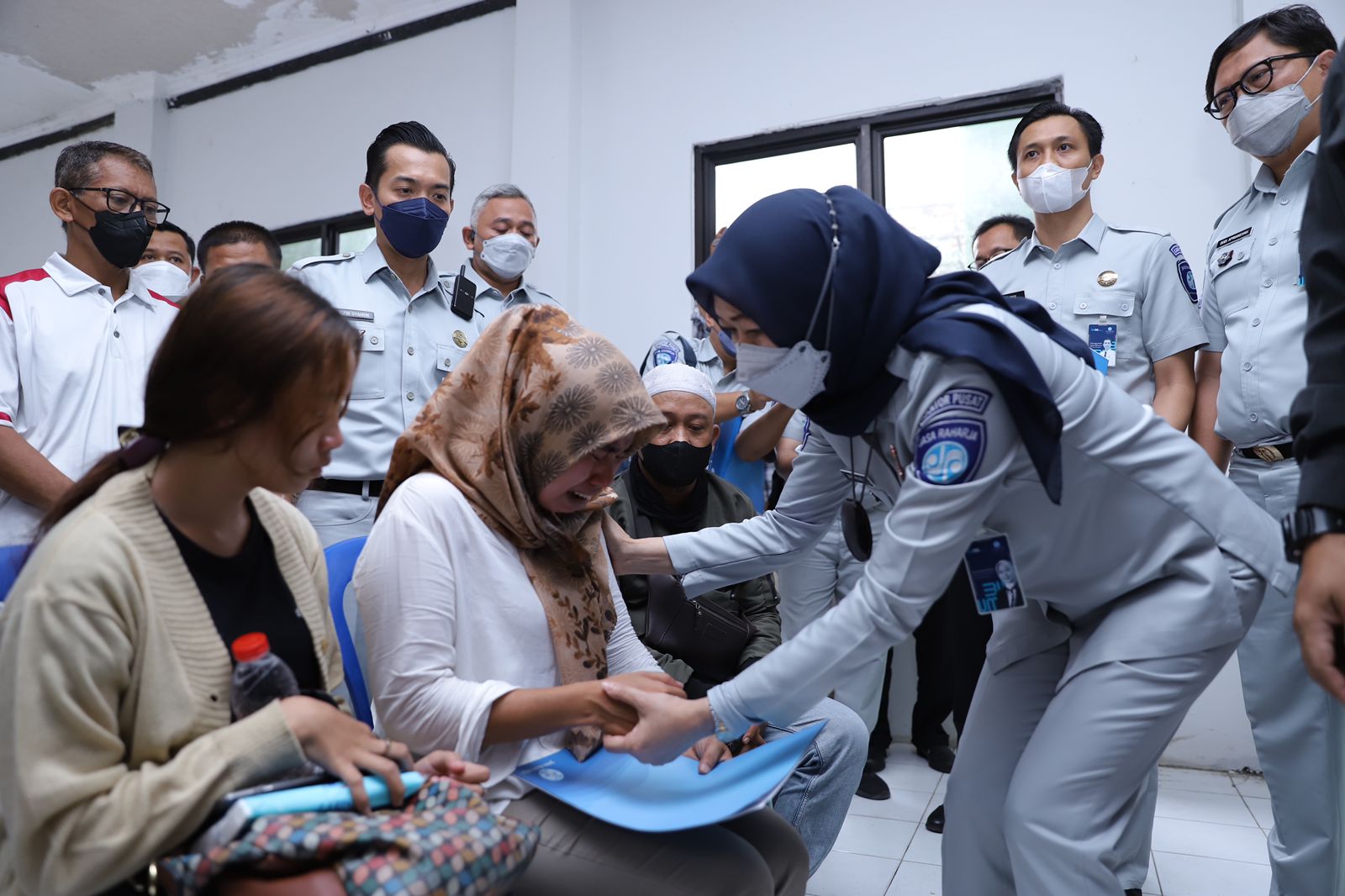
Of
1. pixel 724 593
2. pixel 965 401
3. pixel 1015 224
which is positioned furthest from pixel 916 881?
pixel 1015 224

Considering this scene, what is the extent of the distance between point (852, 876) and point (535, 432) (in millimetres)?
1530

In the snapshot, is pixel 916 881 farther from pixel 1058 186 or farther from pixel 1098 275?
pixel 1058 186

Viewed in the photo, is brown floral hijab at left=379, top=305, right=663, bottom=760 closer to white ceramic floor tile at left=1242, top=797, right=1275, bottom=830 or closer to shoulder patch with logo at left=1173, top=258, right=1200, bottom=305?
shoulder patch with logo at left=1173, top=258, right=1200, bottom=305

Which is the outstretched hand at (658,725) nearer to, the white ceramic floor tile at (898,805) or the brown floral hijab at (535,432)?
the brown floral hijab at (535,432)

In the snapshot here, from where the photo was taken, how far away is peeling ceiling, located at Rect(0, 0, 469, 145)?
4.55m

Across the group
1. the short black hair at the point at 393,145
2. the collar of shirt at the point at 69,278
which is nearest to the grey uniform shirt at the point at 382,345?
the short black hair at the point at 393,145

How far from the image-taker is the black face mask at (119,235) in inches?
89.3

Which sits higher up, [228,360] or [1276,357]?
[1276,357]

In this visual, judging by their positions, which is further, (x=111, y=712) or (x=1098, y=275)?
(x=1098, y=275)

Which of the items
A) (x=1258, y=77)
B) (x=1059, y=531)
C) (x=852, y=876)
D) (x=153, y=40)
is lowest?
(x=852, y=876)

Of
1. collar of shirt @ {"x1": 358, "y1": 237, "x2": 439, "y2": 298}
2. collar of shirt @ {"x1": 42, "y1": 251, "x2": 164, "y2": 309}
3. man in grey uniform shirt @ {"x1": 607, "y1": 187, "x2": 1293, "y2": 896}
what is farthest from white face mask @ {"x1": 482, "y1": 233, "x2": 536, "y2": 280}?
man in grey uniform shirt @ {"x1": 607, "y1": 187, "x2": 1293, "y2": 896}

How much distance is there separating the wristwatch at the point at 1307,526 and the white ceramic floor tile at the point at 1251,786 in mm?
2262

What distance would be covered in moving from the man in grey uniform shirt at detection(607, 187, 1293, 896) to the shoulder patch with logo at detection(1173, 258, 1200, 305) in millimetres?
1257

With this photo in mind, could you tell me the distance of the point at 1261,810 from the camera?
103 inches
